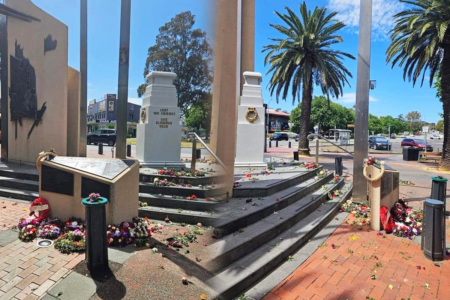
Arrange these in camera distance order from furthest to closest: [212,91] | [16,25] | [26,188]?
1. [16,25]
2. [26,188]
3. [212,91]

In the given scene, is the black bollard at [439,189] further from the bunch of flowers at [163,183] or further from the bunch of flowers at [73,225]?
the bunch of flowers at [73,225]

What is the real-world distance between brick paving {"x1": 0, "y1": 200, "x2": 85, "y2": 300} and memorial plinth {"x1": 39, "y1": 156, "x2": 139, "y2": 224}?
632mm

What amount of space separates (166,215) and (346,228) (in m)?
2.88

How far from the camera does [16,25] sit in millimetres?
8898

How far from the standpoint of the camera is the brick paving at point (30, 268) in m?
2.47

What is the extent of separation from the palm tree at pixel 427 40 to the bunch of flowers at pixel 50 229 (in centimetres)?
1348

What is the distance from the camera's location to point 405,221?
478 cm

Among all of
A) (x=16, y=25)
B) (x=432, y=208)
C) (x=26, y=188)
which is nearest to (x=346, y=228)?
(x=432, y=208)

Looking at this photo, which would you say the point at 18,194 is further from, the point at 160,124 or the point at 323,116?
the point at 323,116

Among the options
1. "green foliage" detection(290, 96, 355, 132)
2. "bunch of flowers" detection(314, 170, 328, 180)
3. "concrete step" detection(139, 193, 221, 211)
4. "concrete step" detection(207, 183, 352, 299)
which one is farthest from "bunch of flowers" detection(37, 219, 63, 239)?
"green foliage" detection(290, 96, 355, 132)

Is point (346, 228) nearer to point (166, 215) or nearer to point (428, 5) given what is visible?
point (166, 215)

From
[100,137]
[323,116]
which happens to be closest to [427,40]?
[100,137]

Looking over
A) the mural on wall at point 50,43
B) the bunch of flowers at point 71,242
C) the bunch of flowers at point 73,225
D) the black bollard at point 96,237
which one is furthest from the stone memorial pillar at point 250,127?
the mural on wall at point 50,43

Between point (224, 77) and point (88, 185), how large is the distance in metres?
3.12
